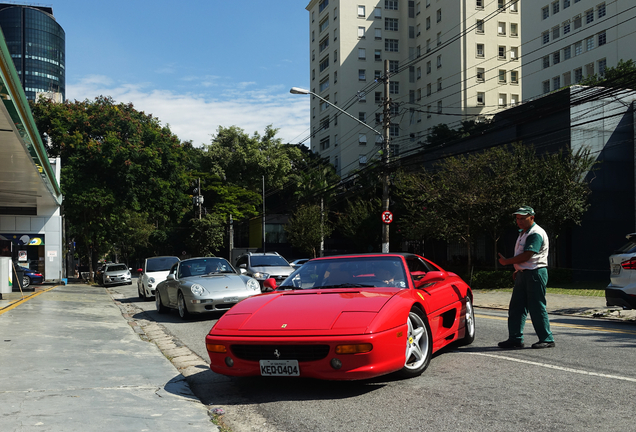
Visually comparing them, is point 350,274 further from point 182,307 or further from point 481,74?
point 481,74

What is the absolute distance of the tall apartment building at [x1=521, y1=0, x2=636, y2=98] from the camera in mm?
46625

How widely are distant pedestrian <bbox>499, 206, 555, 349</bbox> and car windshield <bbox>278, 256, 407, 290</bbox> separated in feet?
4.84

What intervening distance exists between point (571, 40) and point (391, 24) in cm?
2598

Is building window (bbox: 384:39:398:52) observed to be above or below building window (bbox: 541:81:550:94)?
above

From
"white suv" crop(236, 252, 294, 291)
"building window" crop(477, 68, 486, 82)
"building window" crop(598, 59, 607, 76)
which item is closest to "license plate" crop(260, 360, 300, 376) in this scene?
"white suv" crop(236, 252, 294, 291)

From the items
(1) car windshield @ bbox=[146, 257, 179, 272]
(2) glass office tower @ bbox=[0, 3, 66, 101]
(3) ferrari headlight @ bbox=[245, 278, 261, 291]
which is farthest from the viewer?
(2) glass office tower @ bbox=[0, 3, 66, 101]

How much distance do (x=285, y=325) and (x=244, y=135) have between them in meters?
59.2

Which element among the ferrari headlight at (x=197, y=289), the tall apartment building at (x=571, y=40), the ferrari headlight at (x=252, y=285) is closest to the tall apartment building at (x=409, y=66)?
the tall apartment building at (x=571, y=40)

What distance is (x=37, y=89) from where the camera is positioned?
157375mm

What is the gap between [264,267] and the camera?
17.8 meters

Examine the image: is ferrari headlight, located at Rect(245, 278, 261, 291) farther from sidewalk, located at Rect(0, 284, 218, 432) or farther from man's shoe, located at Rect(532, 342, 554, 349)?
man's shoe, located at Rect(532, 342, 554, 349)

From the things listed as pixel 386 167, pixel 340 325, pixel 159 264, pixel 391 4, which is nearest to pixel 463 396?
pixel 340 325

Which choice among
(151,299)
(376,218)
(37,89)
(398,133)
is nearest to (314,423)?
(151,299)

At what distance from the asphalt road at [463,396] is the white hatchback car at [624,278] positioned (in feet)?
9.49
